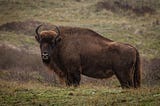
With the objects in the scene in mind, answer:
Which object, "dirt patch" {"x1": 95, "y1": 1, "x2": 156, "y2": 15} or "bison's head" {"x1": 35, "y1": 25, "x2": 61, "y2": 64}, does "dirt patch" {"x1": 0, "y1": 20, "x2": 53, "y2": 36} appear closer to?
"dirt patch" {"x1": 95, "y1": 1, "x2": 156, "y2": 15}

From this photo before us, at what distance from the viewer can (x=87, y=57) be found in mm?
15133

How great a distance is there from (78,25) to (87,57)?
1614 centimetres

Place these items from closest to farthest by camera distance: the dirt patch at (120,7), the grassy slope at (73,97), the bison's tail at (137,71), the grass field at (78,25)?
1. the grassy slope at (73,97)
2. the grass field at (78,25)
3. the bison's tail at (137,71)
4. the dirt patch at (120,7)

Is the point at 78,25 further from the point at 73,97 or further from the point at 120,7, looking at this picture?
the point at 73,97

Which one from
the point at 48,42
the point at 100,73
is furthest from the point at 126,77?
the point at 48,42

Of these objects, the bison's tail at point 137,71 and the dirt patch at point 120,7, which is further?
the dirt patch at point 120,7

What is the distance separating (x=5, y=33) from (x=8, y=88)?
16.0 meters

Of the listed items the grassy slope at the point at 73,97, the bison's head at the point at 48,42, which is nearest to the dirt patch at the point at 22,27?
the bison's head at the point at 48,42

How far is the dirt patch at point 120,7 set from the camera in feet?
119

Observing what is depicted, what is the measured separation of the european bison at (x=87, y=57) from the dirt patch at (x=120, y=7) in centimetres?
2084

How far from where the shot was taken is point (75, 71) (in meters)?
14.9

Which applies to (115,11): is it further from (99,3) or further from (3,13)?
(3,13)

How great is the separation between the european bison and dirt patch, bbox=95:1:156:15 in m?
20.8

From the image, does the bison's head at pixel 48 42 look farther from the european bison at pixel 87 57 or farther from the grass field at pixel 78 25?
the grass field at pixel 78 25
